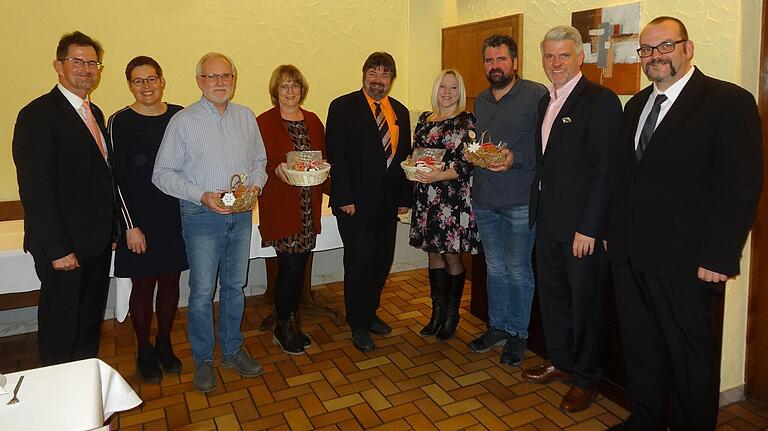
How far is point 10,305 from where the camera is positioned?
3617mm

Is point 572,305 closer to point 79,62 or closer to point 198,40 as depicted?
point 79,62

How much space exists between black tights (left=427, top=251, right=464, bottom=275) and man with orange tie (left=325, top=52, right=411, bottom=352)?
33 centimetres

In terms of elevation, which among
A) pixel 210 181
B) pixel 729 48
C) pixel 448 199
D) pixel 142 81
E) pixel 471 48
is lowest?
pixel 448 199

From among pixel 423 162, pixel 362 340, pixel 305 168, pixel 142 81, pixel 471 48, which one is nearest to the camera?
pixel 142 81

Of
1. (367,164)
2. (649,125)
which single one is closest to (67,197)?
(367,164)

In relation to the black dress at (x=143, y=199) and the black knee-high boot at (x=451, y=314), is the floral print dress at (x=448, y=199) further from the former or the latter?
the black dress at (x=143, y=199)

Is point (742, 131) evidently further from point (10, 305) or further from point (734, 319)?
point (10, 305)

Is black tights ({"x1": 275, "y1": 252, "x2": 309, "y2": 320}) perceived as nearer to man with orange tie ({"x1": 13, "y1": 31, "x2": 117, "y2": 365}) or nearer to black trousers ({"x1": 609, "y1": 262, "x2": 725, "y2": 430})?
man with orange tie ({"x1": 13, "y1": 31, "x2": 117, "y2": 365})

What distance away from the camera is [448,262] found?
3488 millimetres

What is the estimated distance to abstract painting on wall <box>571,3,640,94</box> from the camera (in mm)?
3256

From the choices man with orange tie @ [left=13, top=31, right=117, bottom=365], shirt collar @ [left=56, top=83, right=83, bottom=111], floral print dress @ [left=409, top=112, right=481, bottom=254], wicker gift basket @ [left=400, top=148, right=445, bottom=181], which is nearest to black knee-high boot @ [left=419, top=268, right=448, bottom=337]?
floral print dress @ [left=409, top=112, right=481, bottom=254]

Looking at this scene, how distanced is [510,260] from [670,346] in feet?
3.53

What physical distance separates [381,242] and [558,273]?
1066 millimetres

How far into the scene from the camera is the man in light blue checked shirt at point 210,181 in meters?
2.73
